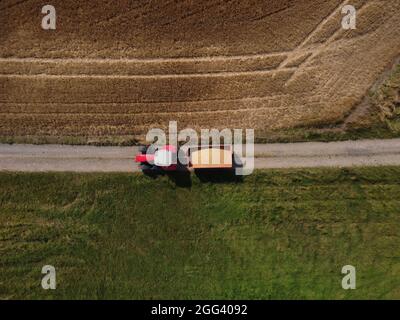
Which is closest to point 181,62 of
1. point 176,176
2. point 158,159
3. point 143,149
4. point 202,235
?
point 143,149

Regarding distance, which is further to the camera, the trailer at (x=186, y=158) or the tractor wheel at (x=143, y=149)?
the tractor wheel at (x=143, y=149)

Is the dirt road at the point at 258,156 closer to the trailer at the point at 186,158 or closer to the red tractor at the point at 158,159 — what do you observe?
the red tractor at the point at 158,159

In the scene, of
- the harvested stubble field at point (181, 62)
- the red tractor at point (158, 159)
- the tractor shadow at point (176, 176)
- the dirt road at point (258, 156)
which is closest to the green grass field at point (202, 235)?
the tractor shadow at point (176, 176)

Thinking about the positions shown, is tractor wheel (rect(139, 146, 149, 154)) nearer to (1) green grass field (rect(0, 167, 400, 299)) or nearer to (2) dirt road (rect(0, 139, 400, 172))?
(2) dirt road (rect(0, 139, 400, 172))

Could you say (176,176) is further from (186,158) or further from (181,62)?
(181,62)

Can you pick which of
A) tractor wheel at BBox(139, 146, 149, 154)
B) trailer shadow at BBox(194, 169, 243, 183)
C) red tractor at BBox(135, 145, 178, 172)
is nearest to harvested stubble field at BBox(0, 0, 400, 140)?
tractor wheel at BBox(139, 146, 149, 154)
